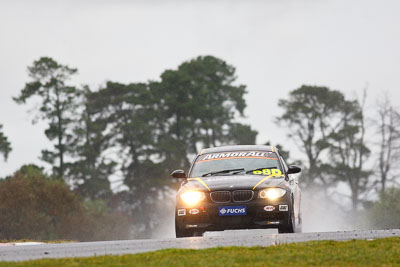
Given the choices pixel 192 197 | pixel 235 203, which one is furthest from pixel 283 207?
pixel 192 197

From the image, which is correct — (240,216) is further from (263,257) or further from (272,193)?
(263,257)

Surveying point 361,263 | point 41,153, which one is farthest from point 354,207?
point 361,263

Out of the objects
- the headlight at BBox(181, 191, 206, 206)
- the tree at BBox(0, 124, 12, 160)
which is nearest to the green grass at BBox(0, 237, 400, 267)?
the headlight at BBox(181, 191, 206, 206)

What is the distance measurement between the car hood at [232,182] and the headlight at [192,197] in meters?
0.09

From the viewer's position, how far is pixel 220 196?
16125mm

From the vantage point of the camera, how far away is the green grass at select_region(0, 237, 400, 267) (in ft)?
36.3

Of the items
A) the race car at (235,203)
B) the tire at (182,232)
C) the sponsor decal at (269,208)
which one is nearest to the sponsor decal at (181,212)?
the race car at (235,203)

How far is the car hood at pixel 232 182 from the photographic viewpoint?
16125mm

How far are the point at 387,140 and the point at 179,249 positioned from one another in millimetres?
73041

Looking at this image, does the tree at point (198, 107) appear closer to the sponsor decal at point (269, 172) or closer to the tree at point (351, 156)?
the tree at point (351, 156)

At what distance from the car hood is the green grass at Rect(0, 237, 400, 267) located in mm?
3289

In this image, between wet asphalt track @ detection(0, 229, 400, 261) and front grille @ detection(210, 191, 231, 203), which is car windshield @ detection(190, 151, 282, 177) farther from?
wet asphalt track @ detection(0, 229, 400, 261)

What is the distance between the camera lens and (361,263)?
11.1 m

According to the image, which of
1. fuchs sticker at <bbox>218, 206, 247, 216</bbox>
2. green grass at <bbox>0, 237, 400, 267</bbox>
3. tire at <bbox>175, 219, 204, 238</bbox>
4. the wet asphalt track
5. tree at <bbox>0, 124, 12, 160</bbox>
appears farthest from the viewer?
tree at <bbox>0, 124, 12, 160</bbox>
